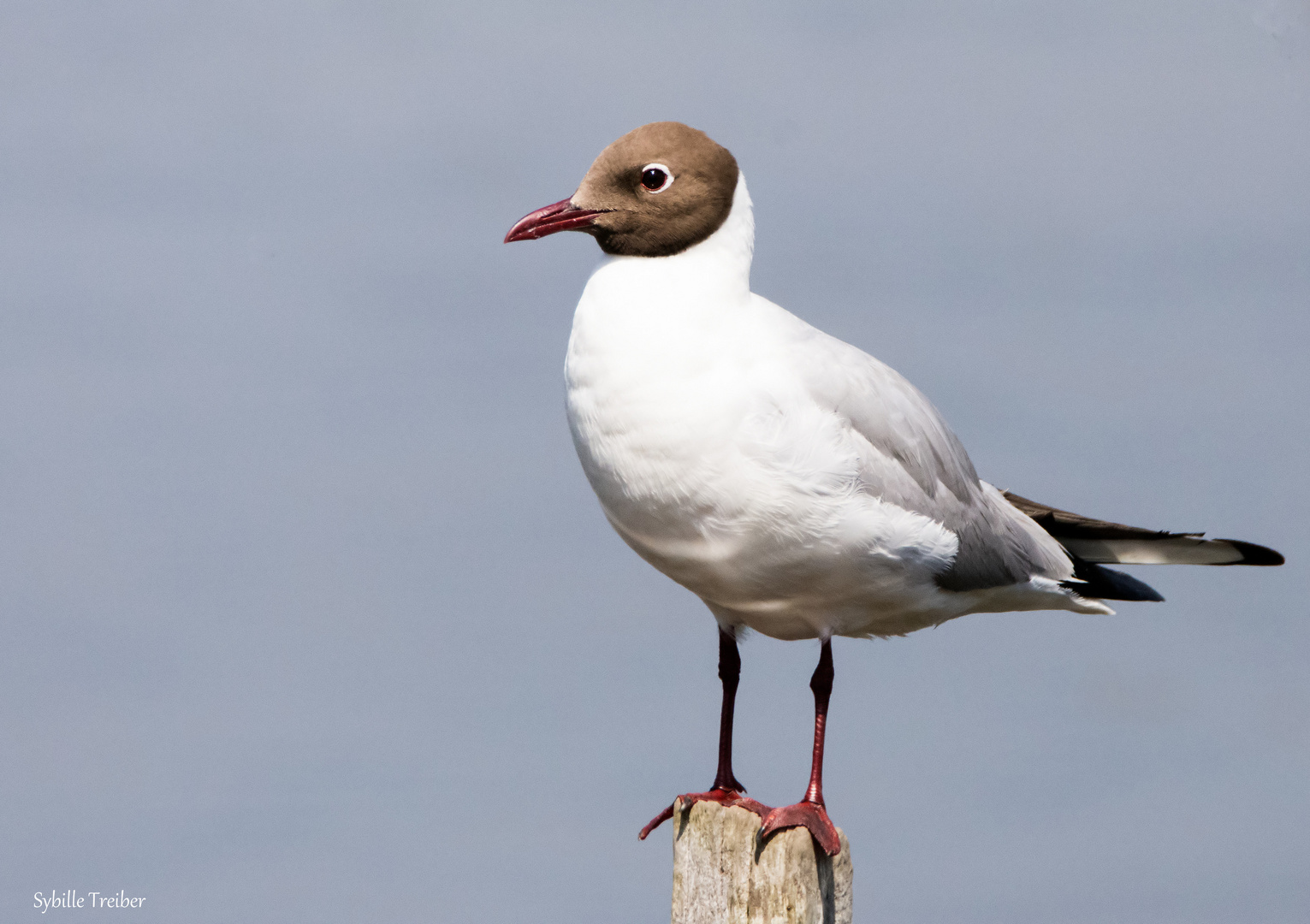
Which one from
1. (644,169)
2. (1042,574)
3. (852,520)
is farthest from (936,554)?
(644,169)

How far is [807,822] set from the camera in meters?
7.16

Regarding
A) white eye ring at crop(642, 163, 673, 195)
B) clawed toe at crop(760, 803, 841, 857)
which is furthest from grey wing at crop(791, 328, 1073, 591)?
clawed toe at crop(760, 803, 841, 857)

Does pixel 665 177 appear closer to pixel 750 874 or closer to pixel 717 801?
pixel 717 801

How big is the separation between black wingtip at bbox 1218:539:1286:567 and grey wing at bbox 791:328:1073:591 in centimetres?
108

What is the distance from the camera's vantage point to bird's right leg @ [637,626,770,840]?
7.53 metres

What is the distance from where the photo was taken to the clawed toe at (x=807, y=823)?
7.14 metres

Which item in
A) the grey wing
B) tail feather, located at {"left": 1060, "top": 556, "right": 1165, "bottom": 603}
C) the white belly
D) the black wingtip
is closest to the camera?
the white belly

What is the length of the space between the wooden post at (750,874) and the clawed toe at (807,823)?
0.04 m

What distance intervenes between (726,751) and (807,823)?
32.6 inches

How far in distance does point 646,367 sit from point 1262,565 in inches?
159

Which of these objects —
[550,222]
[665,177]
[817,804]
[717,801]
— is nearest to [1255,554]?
[817,804]

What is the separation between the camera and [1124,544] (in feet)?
29.5

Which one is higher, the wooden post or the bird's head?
the bird's head

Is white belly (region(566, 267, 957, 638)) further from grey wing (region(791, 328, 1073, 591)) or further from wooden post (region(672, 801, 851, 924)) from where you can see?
wooden post (region(672, 801, 851, 924))
